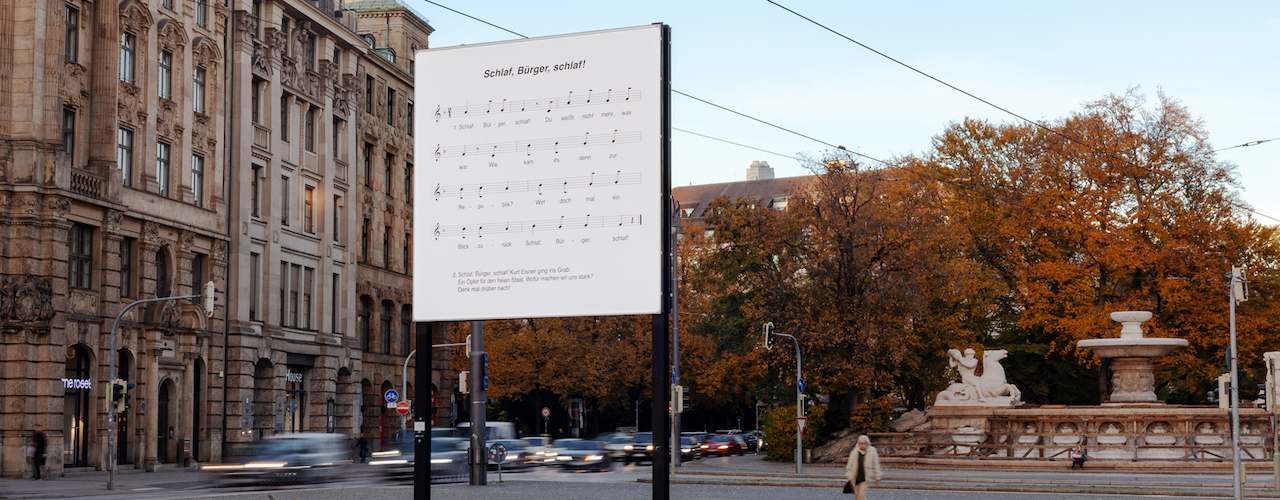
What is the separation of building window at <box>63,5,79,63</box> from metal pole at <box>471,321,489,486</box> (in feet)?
58.9

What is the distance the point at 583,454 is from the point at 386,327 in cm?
2019

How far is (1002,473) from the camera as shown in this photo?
38000 mm

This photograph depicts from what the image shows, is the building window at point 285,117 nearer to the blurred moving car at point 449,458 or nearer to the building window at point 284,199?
the building window at point 284,199

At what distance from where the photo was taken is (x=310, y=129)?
5878 centimetres

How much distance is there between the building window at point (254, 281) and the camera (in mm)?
53000

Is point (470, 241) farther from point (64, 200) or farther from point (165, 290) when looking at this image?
point (165, 290)

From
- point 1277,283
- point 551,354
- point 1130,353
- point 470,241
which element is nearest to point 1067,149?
point 1277,283

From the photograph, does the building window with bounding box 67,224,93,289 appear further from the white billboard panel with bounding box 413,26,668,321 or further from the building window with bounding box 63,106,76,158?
the white billboard panel with bounding box 413,26,668,321

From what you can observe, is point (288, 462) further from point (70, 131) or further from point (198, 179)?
point (198, 179)

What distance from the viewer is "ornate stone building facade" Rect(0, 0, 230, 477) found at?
3931 centimetres

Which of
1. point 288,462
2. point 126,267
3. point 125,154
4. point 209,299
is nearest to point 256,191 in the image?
point 125,154

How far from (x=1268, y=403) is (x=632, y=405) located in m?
48.6

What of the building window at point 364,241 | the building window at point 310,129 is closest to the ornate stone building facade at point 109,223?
the building window at point 310,129

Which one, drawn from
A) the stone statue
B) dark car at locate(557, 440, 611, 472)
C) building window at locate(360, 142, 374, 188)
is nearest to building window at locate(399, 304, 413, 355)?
building window at locate(360, 142, 374, 188)
